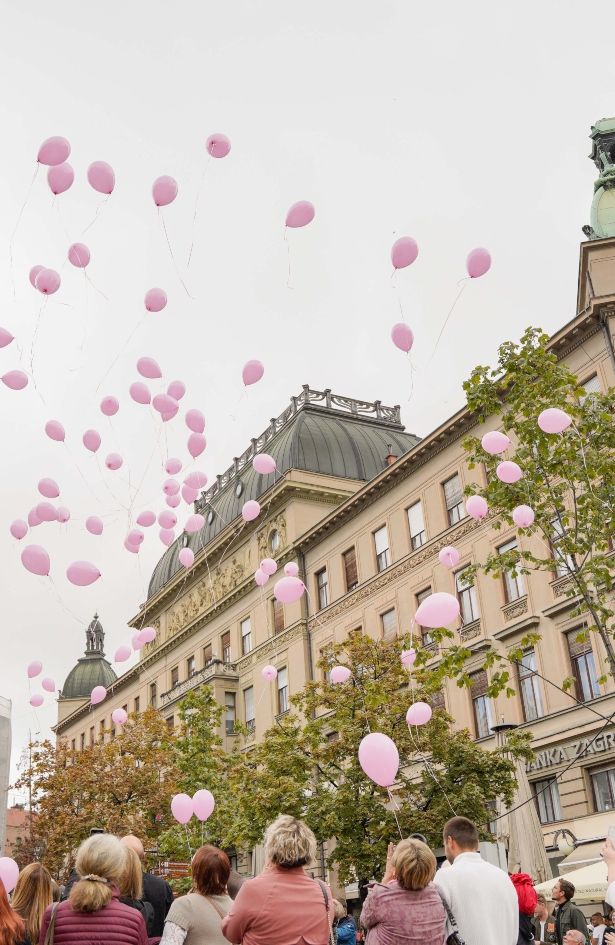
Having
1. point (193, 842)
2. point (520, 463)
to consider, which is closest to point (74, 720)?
point (193, 842)

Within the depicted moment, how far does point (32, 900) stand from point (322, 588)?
1331 inches

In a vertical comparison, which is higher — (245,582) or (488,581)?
(245,582)

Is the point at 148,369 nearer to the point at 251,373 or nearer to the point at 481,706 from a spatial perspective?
the point at 251,373

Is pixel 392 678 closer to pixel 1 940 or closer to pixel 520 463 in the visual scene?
pixel 520 463

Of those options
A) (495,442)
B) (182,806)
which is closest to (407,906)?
(495,442)

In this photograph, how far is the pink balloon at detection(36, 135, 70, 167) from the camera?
11.1m

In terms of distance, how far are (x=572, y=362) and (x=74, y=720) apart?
5588cm

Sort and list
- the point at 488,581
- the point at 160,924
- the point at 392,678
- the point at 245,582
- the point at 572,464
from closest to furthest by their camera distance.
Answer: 1. the point at 160,924
2. the point at 572,464
3. the point at 392,678
4. the point at 488,581
5. the point at 245,582

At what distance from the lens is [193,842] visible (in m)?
29.8

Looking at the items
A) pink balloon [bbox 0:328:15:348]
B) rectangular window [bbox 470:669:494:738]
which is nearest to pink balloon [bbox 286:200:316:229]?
pink balloon [bbox 0:328:15:348]

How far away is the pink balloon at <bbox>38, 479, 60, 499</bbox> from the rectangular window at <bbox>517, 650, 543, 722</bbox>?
16.0 meters

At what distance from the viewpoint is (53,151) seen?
11195 mm

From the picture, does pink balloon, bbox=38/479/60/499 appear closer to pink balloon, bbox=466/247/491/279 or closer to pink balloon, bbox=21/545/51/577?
pink balloon, bbox=21/545/51/577

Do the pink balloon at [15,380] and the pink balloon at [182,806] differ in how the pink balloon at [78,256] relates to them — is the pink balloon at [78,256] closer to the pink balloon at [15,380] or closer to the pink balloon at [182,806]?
the pink balloon at [15,380]
